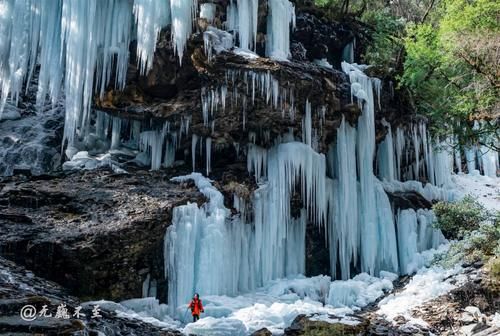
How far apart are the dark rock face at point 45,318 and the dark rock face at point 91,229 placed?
2.05 feet

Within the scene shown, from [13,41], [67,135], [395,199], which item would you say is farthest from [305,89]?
[13,41]

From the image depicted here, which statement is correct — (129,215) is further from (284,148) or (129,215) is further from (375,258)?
(375,258)

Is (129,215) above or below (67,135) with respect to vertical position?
below

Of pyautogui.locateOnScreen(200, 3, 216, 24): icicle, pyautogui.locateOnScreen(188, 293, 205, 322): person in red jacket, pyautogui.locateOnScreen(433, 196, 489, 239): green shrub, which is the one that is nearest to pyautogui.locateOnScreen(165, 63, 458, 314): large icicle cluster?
pyautogui.locateOnScreen(433, 196, 489, 239): green shrub

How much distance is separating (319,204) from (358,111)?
330 cm

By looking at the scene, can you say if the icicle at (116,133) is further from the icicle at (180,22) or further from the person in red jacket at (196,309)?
the person in red jacket at (196,309)

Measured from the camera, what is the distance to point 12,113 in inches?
671

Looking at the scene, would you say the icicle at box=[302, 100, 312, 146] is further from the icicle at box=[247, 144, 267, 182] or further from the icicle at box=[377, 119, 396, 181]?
the icicle at box=[377, 119, 396, 181]

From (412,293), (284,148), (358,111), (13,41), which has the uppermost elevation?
(13,41)

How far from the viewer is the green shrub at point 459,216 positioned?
14.1 m

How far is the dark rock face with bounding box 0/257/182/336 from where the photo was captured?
5660mm

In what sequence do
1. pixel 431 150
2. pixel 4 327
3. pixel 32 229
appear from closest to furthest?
pixel 4 327, pixel 32 229, pixel 431 150

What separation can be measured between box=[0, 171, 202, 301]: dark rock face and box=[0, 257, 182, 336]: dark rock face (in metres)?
0.62

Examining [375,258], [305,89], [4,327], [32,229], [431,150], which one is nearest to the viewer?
[4,327]
